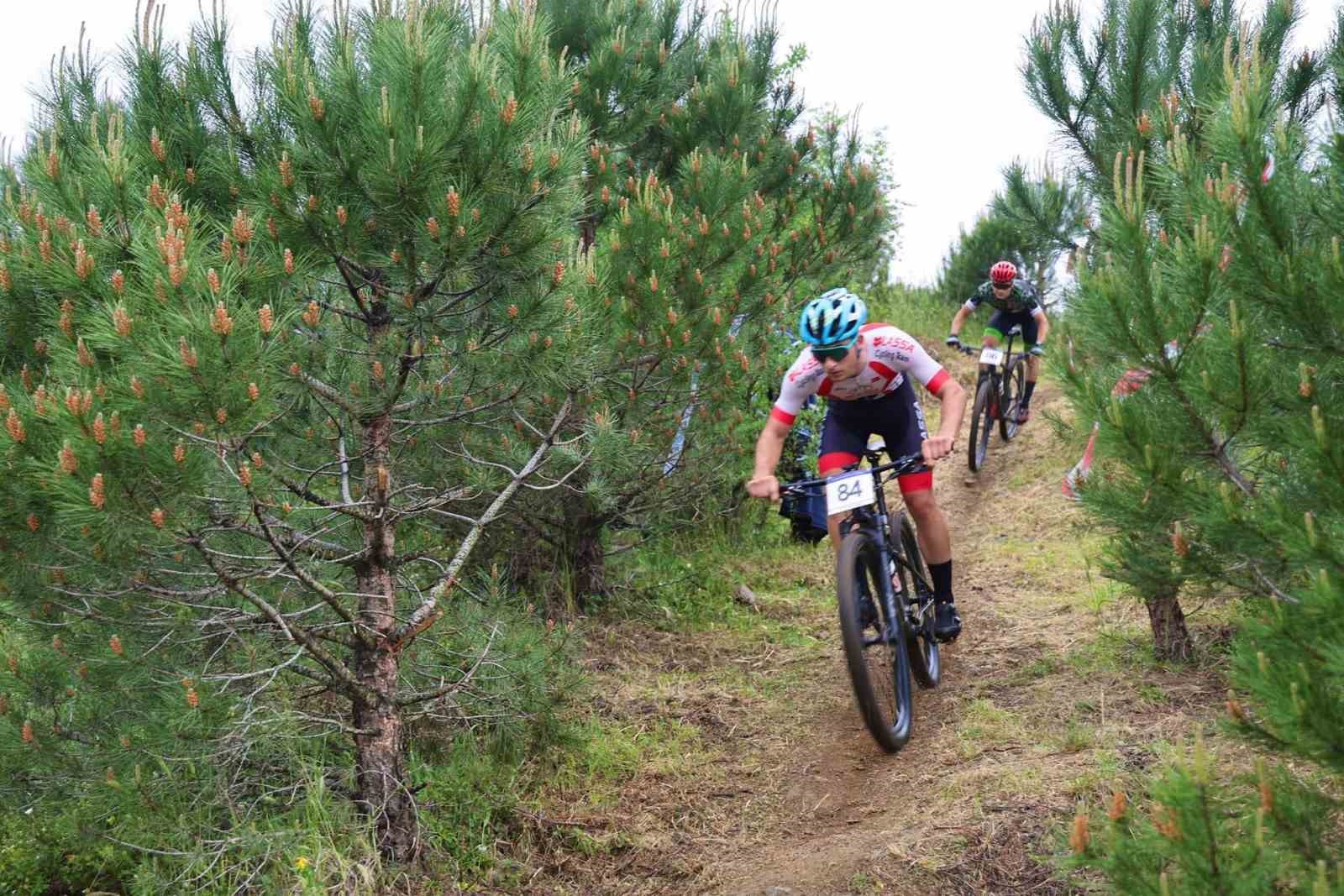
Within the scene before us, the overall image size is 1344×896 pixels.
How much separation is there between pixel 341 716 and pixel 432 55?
2.73 m

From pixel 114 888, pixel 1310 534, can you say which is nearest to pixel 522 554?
pixel 114 888

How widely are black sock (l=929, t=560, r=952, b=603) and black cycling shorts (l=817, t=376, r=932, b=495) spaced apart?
0.51 metres

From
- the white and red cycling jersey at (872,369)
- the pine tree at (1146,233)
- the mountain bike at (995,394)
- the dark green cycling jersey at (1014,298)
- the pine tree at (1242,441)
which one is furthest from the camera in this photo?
the mountain bike at (995,394)

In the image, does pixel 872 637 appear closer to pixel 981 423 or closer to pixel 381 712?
pixel 381 712

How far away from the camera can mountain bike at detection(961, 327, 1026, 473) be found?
10.4 metres

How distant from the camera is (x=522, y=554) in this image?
686cm

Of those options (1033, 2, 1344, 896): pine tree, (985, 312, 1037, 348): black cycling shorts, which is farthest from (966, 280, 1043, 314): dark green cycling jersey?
(1033, 2, 1344, 896): pine tree

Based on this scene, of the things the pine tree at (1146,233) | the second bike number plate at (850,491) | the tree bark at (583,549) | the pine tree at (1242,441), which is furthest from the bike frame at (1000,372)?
the pine tree at (1242,441)

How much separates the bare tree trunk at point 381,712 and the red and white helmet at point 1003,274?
6963 mm

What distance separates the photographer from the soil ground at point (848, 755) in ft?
13.4

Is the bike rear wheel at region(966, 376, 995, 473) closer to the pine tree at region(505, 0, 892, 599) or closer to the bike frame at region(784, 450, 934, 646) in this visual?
the pine tree at region(505, 0, 892, 599)

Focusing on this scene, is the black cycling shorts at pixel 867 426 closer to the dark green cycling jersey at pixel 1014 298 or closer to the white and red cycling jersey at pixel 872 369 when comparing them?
the white and red cycling jersey at pixel 872 369

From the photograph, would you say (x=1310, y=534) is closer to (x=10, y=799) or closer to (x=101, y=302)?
(x=101, y=302)

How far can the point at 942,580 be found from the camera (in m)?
5.64
